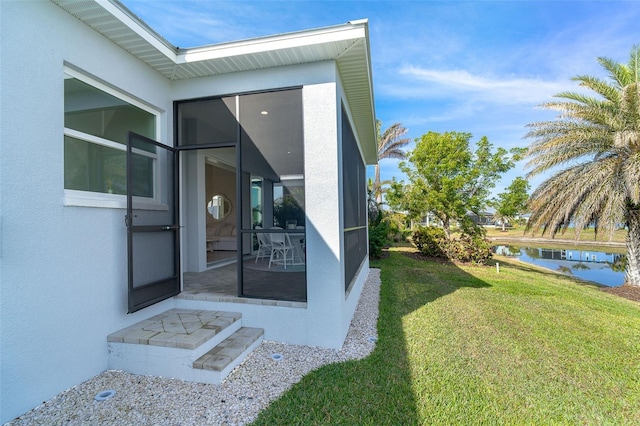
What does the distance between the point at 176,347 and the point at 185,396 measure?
1.69 feet

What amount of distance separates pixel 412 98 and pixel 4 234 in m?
19.0

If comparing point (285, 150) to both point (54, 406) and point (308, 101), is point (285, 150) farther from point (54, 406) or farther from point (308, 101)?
point (54, 406)

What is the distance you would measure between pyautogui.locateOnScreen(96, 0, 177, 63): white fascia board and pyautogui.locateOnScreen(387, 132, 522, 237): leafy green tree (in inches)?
458

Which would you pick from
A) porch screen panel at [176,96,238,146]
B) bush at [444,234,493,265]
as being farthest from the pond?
porch screen panel at [176,96,238,146]

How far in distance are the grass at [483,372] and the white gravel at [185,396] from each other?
0.23 meters

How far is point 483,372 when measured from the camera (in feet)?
10.5

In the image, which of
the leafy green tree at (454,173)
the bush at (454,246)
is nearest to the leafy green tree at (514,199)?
the leafy green tree at (454,173)

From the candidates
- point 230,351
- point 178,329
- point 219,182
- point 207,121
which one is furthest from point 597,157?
point 219,182

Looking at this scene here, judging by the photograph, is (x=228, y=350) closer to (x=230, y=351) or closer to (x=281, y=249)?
(x=230, y=351)

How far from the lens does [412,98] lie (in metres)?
17.7

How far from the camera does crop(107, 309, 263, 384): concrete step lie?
303 centimetres

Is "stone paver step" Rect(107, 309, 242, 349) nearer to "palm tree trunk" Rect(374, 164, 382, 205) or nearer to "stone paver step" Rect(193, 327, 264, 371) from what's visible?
"stone paver step" Rect(193, 327, 264, 371)

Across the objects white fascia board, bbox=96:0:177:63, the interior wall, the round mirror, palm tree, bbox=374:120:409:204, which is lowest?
the round mirror

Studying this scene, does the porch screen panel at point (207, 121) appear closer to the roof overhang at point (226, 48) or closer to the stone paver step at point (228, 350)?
the roof overhang at point (226, 48)
